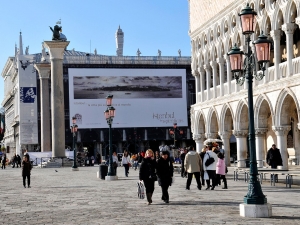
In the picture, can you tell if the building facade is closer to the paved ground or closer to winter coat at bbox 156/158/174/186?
the paved ground

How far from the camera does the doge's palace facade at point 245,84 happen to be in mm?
25948

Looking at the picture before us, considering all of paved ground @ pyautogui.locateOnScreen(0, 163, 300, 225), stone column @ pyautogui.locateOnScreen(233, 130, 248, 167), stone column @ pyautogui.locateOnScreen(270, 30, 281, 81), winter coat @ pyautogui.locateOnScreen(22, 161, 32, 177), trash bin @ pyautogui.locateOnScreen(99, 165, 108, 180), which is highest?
stone column @ pyautogui.locateOnScreen(270, 30, 281, 81)

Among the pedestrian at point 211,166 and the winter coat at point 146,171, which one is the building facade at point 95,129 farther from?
the winter coat at point 146,171

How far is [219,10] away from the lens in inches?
1319

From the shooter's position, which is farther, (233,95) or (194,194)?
(233,95)

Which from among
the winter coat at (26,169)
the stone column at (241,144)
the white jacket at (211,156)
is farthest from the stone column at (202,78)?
the white jacket at (211,156)

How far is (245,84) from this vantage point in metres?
30.3

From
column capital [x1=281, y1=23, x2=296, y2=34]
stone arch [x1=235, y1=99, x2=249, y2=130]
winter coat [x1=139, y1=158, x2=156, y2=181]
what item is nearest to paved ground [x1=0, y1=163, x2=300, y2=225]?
winter coat [x1=139, y1=158, x2=156, y2=181]

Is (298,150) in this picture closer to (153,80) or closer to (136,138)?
(153,80)

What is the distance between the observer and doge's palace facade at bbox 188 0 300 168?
2595cm

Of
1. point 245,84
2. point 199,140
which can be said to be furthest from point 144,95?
point 245,84

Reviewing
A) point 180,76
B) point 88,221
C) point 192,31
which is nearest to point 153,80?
point 180,76

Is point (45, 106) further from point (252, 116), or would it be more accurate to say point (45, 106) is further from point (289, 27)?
point (252, 116)

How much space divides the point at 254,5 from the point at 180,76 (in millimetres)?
40145
